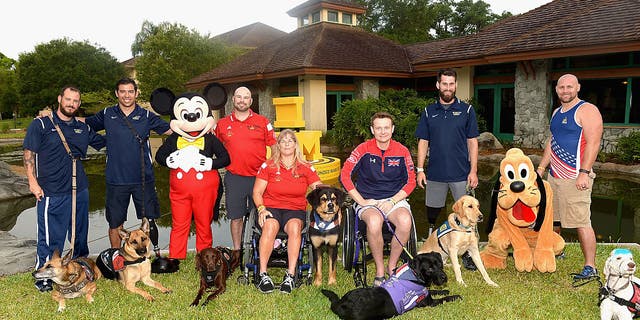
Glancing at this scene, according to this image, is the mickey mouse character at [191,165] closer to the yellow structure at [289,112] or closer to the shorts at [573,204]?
the shorts at [573,204]

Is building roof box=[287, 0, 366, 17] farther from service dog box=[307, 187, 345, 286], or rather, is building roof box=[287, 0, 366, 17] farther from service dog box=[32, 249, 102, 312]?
service dog box=[32, 249, 102, 312]

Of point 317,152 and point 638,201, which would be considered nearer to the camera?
point 638,201

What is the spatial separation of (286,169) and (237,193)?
0.63m

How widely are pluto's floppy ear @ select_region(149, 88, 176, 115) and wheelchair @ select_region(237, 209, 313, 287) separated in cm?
134

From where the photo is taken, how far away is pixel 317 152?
8656 millimetres

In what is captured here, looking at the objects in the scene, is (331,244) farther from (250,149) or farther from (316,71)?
(316,71)

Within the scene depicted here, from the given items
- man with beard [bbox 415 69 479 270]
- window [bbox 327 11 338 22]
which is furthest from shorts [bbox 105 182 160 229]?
window [bbox 327 11 338 22]

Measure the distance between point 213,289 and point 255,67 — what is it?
580 inches

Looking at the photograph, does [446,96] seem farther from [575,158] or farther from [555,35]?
[555,35]

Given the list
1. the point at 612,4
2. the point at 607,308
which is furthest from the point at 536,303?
the point at 612,4

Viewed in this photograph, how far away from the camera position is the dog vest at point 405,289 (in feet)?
9.96

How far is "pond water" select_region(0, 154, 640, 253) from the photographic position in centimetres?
553

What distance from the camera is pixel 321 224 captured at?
3611 mm

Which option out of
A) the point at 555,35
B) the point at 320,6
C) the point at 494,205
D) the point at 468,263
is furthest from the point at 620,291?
the point at 320,6
